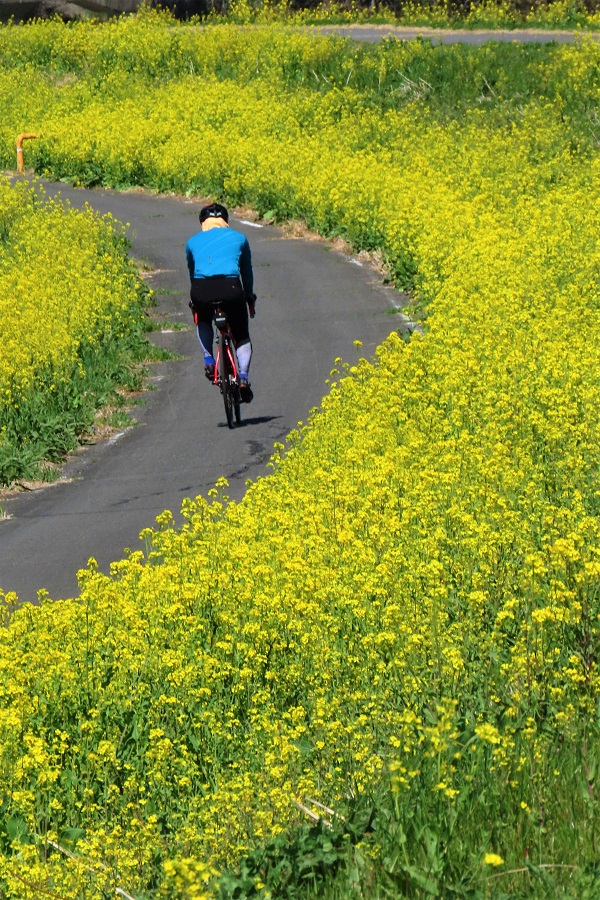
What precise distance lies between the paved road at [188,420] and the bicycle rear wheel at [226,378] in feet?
0.88

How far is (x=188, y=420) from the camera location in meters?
15.5

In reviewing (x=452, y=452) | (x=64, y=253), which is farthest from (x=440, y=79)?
(x=452, y=452)

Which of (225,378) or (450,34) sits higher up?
(450,34)

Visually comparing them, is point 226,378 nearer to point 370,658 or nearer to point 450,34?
point 370,658

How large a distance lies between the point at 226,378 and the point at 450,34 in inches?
1208

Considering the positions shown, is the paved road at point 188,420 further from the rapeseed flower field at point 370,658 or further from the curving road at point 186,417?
the rapeseed flower field at point 370,658

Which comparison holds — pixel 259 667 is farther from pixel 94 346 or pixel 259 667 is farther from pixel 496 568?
pixel 94 346

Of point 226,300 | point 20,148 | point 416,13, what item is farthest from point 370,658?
point 416,13

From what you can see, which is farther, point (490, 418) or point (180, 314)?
point (180, 314)

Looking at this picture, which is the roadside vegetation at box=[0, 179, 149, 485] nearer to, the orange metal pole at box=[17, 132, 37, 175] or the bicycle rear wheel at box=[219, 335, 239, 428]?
the bicycle rear wheel at box=[219, 335, 239, 428]

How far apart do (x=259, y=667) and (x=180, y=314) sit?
1343 cm

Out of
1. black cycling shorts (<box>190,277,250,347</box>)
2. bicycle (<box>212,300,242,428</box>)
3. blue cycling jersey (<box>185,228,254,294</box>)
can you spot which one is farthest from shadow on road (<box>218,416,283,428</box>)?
blue cycling jersey (<box>185,228,254,294</box>)

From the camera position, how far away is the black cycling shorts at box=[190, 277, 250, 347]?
14312 mm

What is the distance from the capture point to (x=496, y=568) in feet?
25.6
